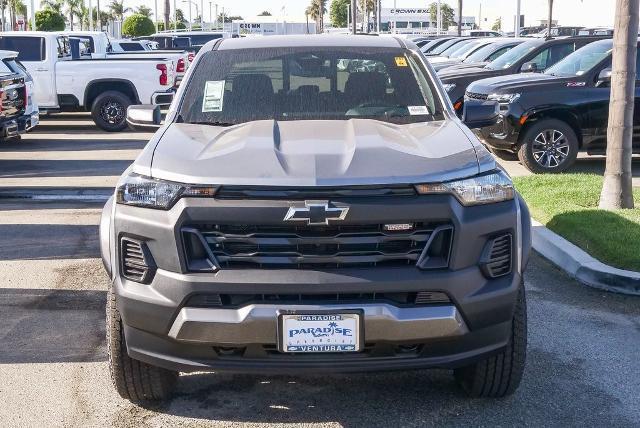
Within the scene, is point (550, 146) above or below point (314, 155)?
below

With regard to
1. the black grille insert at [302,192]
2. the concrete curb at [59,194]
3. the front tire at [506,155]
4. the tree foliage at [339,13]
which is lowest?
the concrete curb at [59,194]

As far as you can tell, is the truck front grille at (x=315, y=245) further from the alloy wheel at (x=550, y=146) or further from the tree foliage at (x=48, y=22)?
the tree foliage at (x=48, y=22)

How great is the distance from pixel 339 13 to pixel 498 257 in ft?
442

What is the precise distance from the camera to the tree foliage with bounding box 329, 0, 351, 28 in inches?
5276

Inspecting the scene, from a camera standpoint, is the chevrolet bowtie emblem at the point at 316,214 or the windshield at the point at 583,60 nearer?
the chevrolet bowtie emblem at the point at 316,214

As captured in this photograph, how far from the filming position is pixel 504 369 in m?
4.44

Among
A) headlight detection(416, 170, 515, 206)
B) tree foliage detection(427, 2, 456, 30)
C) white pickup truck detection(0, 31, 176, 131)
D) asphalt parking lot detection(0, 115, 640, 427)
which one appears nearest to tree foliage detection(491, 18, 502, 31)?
tree foliage detection(427, 2, 456, 30)

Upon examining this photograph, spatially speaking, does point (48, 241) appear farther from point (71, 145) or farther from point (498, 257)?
point (71, 145)

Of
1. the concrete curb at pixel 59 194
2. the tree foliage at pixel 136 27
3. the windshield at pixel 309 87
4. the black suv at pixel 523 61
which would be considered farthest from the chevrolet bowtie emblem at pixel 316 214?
the tree foliage at pixel 136 27

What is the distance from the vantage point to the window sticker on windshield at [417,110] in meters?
5.36

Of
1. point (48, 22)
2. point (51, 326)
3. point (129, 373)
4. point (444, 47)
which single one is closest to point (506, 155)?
point (51, 326)

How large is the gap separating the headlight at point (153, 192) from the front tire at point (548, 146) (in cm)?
856

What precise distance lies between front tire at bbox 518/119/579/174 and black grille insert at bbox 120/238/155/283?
8.72 meters

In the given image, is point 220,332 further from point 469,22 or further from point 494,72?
point 469,22
